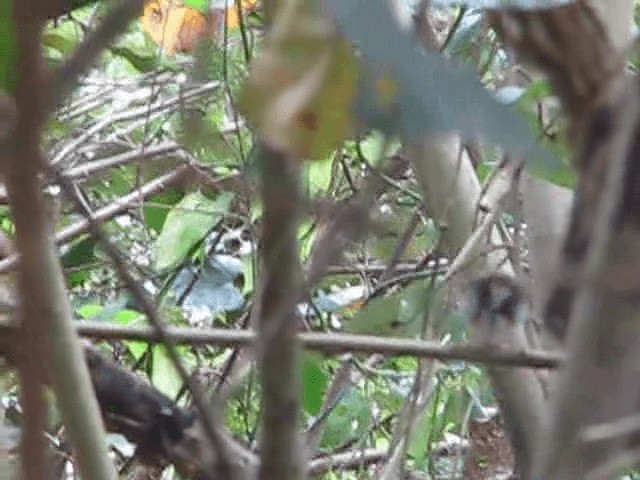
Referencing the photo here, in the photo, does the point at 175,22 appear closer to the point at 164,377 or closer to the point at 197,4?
the point at 197,4

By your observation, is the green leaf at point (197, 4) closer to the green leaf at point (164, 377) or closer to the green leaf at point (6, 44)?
the green leaf at point (164, 377)

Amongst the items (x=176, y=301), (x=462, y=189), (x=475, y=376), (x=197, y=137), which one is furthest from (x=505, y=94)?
(x=176, y=301)

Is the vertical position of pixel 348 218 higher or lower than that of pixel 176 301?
higher

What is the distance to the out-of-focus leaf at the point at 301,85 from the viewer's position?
27 centimetres

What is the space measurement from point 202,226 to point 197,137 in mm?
1084

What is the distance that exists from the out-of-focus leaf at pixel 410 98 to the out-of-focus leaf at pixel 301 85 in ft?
0.04

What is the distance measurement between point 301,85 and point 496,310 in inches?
10.8

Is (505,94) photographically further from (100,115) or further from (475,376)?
(100,115)

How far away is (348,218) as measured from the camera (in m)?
0.30

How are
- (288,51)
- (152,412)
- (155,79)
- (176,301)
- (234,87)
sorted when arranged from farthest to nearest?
(176,301), (155,79), (234,87), (152,412), (288,51)

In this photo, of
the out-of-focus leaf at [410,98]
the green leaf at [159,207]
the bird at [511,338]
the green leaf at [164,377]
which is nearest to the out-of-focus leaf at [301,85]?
the out-of-focus leaf at [410,98]

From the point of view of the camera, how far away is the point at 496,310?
53 centimetres

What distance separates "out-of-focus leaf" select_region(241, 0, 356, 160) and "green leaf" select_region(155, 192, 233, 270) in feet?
3.57

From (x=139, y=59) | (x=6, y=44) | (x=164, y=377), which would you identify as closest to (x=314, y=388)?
(x=164, y=377)
